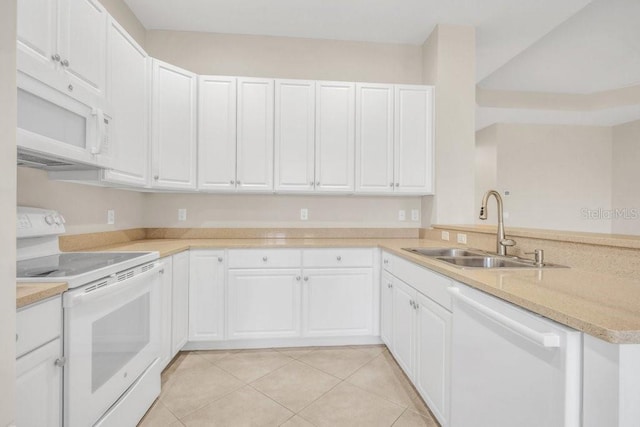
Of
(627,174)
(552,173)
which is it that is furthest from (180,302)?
(627,174)

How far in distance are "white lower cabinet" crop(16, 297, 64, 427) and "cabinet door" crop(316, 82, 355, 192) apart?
1989mm

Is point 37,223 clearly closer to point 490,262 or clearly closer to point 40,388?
point 40,388

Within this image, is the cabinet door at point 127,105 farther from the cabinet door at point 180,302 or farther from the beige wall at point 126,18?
the cabinet door at point 180,302

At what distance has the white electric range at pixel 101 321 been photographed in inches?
43.0

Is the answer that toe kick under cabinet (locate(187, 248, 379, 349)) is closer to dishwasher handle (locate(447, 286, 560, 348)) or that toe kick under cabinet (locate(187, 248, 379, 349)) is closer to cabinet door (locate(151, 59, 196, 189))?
cabinet door (locate(151, 59, 196, 189))

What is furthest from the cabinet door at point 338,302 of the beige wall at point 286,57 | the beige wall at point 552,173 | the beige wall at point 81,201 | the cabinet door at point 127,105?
the beige wall at point 552,173

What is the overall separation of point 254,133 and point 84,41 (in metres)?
1.29

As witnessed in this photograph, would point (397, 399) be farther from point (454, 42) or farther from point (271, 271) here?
point (454, 42)

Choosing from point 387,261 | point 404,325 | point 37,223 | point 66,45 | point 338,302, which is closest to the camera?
point 66,45

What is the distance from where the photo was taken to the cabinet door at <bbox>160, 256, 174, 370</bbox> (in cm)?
194

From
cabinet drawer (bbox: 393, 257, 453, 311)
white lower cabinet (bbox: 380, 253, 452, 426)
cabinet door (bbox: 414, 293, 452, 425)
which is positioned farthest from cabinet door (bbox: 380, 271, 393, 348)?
cabinet door (bbox: 414, 293, 452, 425)

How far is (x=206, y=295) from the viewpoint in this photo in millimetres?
2340

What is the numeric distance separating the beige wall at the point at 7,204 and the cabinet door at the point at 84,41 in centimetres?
92

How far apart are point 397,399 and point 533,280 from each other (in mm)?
1166
